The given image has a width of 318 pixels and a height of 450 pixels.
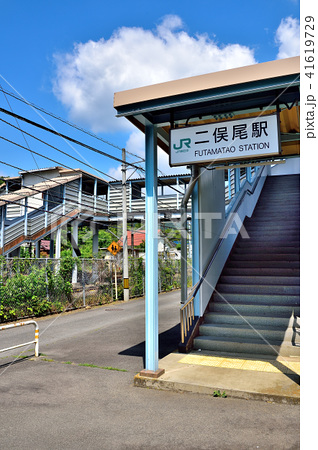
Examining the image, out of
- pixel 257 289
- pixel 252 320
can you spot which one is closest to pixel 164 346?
pixel 252 320

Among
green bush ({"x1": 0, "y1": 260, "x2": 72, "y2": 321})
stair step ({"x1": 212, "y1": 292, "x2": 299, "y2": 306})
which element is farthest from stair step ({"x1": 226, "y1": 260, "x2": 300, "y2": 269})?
green bush ({"x1": 0, "y1": 260, "x2": 72, "y2": 321})

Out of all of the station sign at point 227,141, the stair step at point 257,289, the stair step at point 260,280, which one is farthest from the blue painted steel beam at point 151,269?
the stair step at point 260,280

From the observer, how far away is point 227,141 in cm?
521

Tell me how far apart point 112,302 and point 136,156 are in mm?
7774

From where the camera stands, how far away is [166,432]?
3.93 metres

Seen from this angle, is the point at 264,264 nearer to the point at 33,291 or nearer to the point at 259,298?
the point at 259,298

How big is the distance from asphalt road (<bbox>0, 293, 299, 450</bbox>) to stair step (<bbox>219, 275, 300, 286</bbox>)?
270 cm

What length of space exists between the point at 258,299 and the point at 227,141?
4349mm

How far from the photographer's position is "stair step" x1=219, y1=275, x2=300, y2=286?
8.48 m

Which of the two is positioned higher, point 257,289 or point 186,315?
point 257,289

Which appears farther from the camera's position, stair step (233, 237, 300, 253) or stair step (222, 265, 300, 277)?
stair step (233, 237, 300, 253)

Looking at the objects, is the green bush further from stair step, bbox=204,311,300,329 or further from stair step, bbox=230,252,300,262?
stair step, bbox=230,252,300,262
